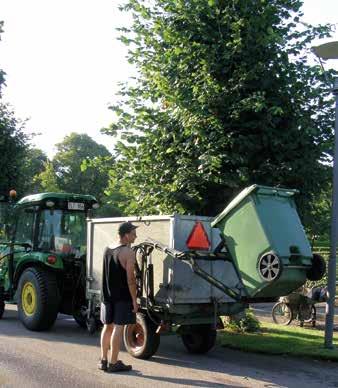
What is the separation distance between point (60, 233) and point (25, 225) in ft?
2.55

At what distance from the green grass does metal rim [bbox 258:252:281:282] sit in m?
2.39

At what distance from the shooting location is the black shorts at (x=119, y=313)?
23.7 feet

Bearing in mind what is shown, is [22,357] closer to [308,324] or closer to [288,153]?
[288,153]

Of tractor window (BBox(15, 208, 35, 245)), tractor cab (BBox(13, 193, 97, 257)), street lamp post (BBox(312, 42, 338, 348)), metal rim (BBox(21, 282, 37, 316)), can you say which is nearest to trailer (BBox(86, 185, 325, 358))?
street lamp post (BBox(312, 42, 338, 348))

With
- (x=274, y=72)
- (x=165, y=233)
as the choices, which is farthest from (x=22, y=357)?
(x=274, y=72)

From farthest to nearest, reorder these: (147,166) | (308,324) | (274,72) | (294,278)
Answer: (308,324)
(147,166)
(274,72)
(294,278)

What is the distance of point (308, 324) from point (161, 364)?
22.6 ft

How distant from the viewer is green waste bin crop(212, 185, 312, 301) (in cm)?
719

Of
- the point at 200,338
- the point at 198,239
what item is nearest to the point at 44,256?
the point at 200,338

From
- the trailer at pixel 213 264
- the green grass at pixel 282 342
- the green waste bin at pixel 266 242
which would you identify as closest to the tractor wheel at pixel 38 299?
the trailer at pixel 213 264

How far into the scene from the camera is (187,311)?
319 inches

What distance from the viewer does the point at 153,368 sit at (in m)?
7.74

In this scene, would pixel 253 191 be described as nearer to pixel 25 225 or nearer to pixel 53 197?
pixel 53 197

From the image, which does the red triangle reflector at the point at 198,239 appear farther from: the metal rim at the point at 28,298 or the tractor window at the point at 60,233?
the metal rim at the point at 28,298
